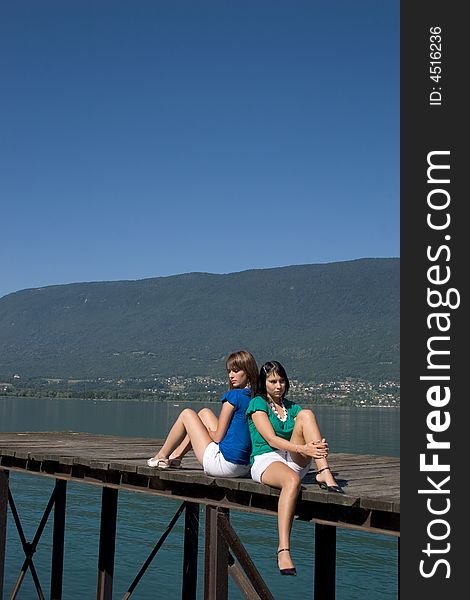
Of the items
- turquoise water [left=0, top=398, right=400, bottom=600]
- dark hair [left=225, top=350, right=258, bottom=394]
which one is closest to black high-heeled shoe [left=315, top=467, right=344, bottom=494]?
dark hair [left=225, top=350, right=258, bottom=394]

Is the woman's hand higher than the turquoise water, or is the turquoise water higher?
the woman's hand

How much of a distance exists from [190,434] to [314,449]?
2043mm

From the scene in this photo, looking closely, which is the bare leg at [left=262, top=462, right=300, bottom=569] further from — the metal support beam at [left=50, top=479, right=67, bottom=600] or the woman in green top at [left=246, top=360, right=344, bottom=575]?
the metal support beam at [left=50, top=479, right=67, bottom=600]

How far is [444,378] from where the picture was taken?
19.0 feet

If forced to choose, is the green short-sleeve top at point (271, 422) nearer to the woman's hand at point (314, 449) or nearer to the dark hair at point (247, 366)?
the dark hair at point (247, 366)

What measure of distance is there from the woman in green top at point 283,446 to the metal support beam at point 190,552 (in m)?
6.52

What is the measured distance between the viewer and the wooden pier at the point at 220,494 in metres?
8.08

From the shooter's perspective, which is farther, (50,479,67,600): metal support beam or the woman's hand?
(50,479,67,600): metal support beam

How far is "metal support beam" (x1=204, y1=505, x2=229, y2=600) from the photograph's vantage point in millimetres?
9172

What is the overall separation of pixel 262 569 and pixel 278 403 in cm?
1939

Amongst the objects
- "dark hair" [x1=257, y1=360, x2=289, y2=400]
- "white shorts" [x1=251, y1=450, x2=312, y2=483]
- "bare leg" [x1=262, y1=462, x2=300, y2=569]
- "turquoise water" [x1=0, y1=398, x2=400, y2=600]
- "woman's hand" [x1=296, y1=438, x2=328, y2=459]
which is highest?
"dark hair" [x1=257, y1=360, x2=289, y2=400]

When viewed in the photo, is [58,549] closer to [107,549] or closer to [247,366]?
[107,549]

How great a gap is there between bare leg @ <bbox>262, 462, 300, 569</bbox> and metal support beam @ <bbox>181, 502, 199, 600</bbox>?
6.93 m

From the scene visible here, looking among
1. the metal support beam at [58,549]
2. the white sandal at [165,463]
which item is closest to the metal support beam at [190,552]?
the metal support beam at [58,549]
